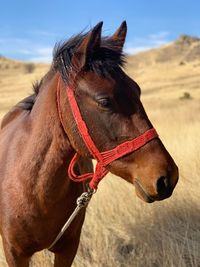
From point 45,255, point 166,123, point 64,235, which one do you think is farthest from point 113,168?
point 166,123

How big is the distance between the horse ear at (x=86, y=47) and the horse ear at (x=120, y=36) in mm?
242

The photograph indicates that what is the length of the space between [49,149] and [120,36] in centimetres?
77

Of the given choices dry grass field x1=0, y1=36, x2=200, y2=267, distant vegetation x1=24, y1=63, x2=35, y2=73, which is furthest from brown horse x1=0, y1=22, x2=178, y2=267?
distant vegetation x1=24, y1=63, x2=35, y2=73

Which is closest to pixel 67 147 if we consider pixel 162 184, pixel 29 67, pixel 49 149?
pixel 49 149

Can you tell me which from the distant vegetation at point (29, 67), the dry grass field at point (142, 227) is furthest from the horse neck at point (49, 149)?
the distant vegetation at point (29, 67)

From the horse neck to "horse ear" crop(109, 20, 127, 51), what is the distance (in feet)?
1.29

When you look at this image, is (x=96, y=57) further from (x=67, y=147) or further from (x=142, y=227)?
(x=142, y=227)

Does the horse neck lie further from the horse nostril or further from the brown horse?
the horse nostril

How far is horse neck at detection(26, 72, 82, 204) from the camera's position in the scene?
270cm

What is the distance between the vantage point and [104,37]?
106 inches

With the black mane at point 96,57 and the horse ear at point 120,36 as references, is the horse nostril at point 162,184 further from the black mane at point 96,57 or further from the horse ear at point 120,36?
the horse ear at point 120,36

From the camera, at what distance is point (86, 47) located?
2.41 m

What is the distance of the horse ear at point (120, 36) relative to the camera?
2685 millimetres

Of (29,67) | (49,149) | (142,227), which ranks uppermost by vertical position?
(49,149)
